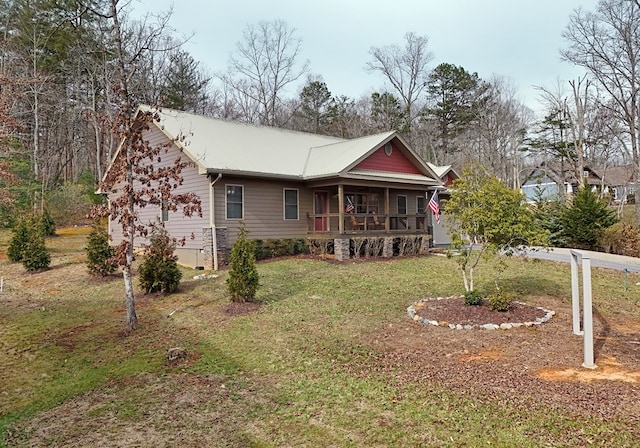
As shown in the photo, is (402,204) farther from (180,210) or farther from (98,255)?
(98,255)

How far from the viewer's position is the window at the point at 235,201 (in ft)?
50.0

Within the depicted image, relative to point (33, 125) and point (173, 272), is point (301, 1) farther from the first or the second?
point (33, 125)

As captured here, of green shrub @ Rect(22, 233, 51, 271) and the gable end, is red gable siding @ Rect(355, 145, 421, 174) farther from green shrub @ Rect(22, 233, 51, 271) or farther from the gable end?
green shrub @ Rect(22, 233, 51, 271)

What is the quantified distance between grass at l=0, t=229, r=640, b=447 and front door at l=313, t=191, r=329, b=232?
6.15 m

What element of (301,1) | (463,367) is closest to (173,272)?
(463,367)

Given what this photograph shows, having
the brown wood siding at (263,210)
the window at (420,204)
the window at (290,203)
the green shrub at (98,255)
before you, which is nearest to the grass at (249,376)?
the green shrub at (98,255)

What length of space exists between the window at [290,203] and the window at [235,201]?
2.01m

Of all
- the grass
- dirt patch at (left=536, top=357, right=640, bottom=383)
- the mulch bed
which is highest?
the mulch bed

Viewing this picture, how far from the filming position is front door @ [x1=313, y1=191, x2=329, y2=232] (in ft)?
58.4

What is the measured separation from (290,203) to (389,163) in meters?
4.96

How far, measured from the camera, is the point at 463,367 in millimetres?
5613

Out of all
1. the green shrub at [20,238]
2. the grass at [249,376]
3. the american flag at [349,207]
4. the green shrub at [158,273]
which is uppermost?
the american flag at [349,207]

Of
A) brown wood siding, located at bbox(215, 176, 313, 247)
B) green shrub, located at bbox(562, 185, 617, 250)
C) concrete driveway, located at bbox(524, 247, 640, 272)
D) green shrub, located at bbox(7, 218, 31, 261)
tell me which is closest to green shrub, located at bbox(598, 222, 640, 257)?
green shrub, located at bbox(562, 185, 617, 250)

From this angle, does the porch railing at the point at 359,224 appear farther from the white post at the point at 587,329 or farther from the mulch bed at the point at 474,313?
the white post at the point at 587,329
